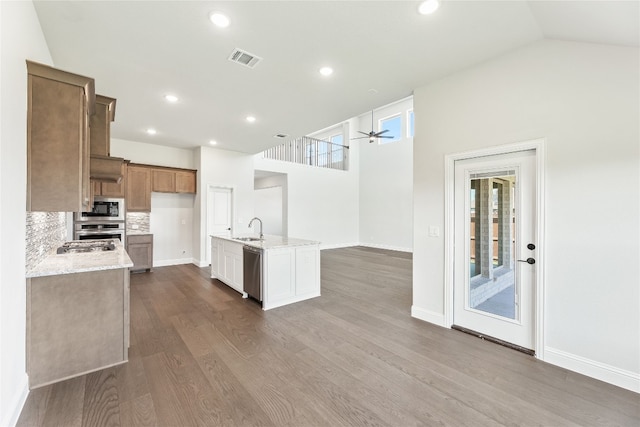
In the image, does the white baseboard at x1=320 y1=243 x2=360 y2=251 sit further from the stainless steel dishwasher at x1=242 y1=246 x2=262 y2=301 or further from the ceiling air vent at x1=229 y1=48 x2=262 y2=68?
the ceiling air vent at x1=229 y1=48 x2=262 y2=68

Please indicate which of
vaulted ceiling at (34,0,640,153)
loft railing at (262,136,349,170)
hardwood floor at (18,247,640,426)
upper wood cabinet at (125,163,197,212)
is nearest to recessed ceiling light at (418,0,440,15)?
vaulted ceiling at (34,0,640,153)

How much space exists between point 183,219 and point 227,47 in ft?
17.4

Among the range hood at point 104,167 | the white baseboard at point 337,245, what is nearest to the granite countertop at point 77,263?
the range hood at point 104,167

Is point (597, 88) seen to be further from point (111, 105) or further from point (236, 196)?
point (236, 196)

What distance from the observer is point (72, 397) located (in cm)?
203

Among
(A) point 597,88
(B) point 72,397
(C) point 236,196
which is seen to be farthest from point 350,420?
(C) point 236,196

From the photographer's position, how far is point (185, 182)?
663 centimetres

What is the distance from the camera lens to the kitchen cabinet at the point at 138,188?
5.91m

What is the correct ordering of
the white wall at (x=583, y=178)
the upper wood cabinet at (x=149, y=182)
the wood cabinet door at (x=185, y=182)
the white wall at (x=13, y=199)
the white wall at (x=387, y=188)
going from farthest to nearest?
the white wall at (x=387, y=188) < the wood cabinet door at (x=185, y=182) < the upper wood cabinet at (x=149, y=182) < the white wall at (x=583, y=178) < the white wall at (x=13, y=199)

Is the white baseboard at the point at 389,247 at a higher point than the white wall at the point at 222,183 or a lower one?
lower

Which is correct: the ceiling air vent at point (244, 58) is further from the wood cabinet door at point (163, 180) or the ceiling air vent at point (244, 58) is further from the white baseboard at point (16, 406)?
the wood cabinet door at point (163, 180)

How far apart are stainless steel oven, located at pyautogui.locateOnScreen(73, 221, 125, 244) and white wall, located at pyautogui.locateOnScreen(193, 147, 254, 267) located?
5.28 ft

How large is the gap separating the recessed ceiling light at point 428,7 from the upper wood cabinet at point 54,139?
106 inches

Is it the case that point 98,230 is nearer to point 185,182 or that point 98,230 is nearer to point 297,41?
point 185,182
